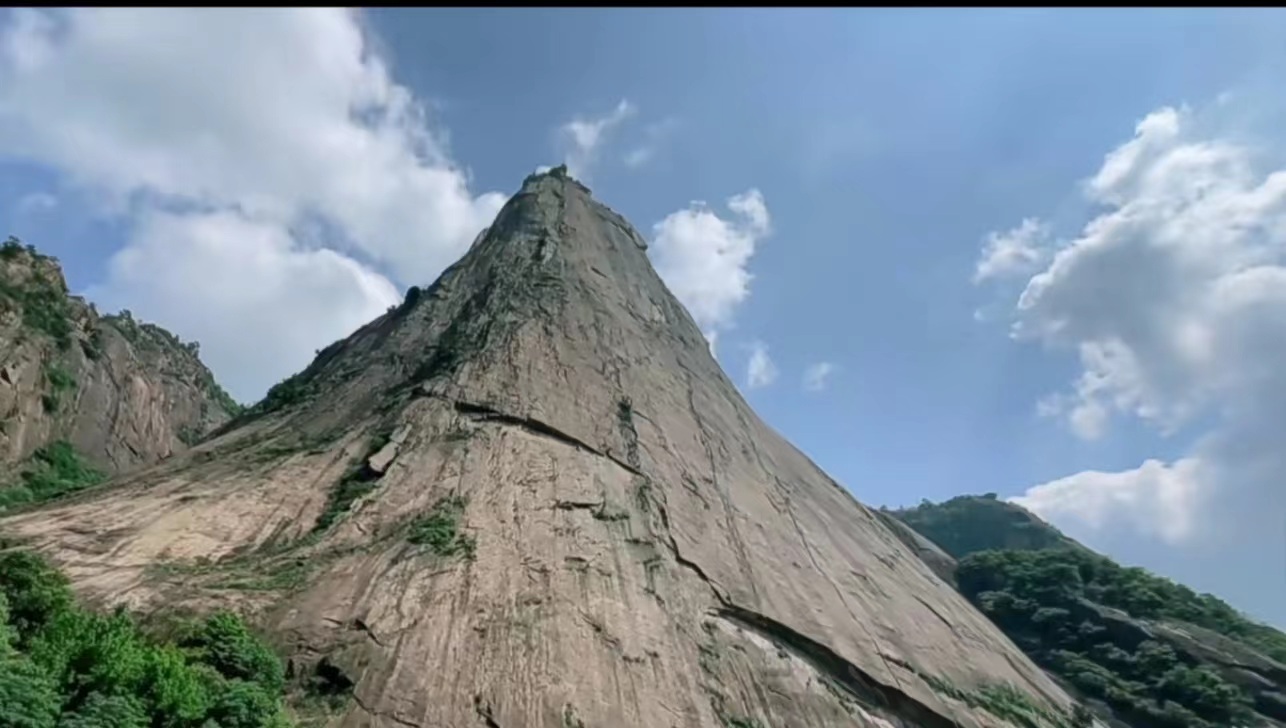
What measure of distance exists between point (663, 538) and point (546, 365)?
818cm

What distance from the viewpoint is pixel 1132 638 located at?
39188 mm

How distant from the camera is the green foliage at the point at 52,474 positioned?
110 feet

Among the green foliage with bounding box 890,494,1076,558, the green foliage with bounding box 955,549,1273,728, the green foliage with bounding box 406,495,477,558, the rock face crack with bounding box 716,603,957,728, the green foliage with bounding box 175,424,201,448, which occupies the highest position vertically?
the green foliage with bounding box 890,494,1076,558

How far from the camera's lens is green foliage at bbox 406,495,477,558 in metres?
Result: 19.8

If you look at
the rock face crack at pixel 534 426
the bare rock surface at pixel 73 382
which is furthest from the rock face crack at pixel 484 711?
the bare rock surface at pixel 73 382

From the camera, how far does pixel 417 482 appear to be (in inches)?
881

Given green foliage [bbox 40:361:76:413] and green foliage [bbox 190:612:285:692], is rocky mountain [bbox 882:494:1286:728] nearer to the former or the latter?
green foliage [bbox 190:612:285:692]

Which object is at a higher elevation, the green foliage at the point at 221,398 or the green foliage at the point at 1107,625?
the green foliage at the point at 221,398

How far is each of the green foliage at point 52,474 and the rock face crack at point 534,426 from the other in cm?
1794

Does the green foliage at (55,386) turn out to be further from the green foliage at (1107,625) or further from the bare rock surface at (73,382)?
the green foliage at (1107,625)

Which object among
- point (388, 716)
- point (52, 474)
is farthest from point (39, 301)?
point (388, 716)

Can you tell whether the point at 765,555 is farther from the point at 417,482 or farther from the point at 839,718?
the point at 417,482

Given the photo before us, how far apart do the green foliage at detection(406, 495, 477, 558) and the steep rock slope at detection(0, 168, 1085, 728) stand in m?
0.06

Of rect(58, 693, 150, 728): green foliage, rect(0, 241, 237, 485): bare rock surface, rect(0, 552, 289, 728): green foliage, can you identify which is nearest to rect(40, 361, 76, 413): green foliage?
rect(0, 241, 237, 485): bare rock surface
